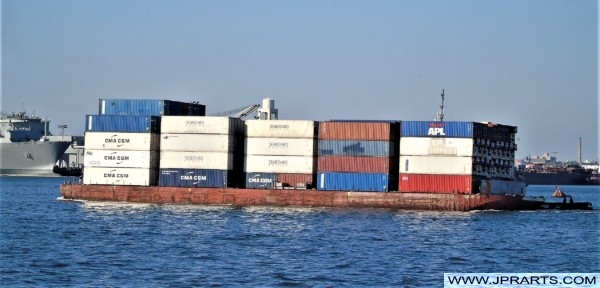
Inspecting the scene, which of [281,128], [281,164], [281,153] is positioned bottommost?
[281,164]

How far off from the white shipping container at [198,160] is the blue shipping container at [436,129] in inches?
500

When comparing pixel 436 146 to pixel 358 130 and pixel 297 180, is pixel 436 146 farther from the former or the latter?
pixel 297 180

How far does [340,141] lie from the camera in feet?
233

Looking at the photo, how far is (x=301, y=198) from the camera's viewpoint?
235 ft

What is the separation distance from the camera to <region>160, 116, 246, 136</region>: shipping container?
241ft

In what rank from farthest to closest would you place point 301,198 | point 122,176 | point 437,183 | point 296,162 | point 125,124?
point 122,176
point 125,124
point 296,162
point 301,198
point 437,183

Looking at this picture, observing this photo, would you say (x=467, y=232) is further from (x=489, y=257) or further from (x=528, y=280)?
(x=528, y=280)

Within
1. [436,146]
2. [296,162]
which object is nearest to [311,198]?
[296,162]

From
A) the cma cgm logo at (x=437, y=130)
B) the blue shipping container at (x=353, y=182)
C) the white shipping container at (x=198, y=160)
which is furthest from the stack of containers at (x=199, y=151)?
the cma cgm logo at (x=437, y=130)

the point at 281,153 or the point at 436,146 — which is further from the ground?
the point at 436,146

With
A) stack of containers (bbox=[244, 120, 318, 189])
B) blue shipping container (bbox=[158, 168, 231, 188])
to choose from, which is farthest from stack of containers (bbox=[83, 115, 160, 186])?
stack of containers (bbox=[244, 120, 318, 189])

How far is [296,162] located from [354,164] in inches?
172

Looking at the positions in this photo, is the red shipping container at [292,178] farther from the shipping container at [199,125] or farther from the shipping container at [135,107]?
the shipping container at [135,107]

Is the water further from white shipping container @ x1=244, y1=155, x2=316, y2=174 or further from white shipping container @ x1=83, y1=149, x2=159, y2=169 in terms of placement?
white shipping container @ x1=83, y1=149, x2=159, y2=169
